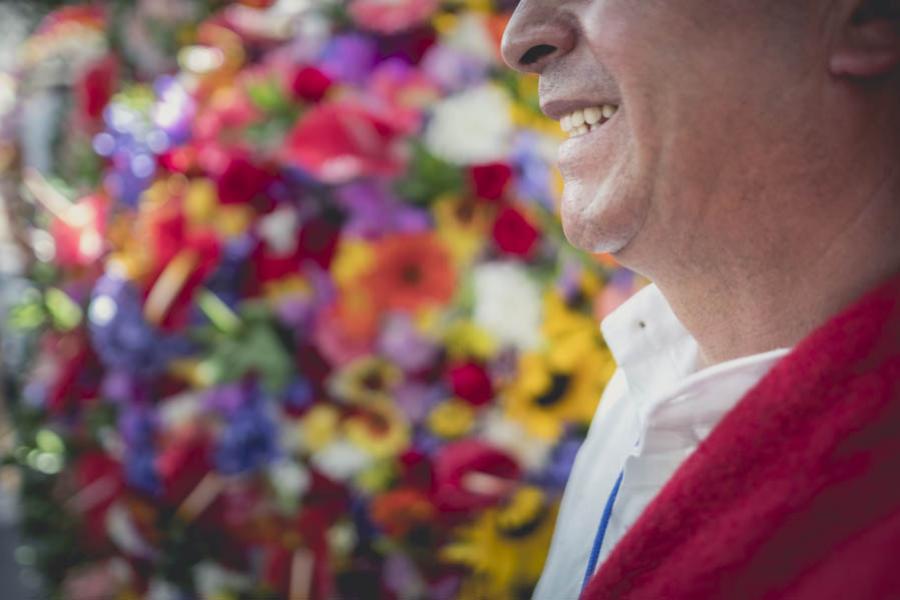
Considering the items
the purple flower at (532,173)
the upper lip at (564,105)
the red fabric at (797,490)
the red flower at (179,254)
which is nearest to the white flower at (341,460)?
the red flower at (179,254)

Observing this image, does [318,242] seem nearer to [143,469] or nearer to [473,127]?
[473,127]

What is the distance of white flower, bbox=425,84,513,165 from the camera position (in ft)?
6.44

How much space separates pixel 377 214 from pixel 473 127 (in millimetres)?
287

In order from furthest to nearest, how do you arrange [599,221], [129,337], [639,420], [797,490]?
[129,337]
[639,420]
[599,221]
[797,490]

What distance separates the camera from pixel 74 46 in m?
2.71

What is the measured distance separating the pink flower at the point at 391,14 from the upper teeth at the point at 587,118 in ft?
3.58

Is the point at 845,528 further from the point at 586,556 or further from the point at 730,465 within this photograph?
the point at 586,556

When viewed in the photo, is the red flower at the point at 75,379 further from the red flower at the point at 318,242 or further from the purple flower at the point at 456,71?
the purple flower at the point at 456,71

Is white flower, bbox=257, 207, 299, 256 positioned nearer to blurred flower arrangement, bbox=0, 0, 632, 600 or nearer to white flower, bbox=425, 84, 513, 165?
blurred flower arrangement, bbox=0, 0, 632, 600

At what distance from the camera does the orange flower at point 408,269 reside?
1.96 metres

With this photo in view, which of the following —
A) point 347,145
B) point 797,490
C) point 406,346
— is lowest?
point 406,346

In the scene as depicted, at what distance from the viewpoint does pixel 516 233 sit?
1.93 metres

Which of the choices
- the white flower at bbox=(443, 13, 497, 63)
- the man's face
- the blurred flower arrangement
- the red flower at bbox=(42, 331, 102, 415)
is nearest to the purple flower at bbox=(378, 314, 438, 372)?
the blurred flower arrangement

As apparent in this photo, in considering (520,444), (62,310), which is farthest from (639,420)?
(62,310)
